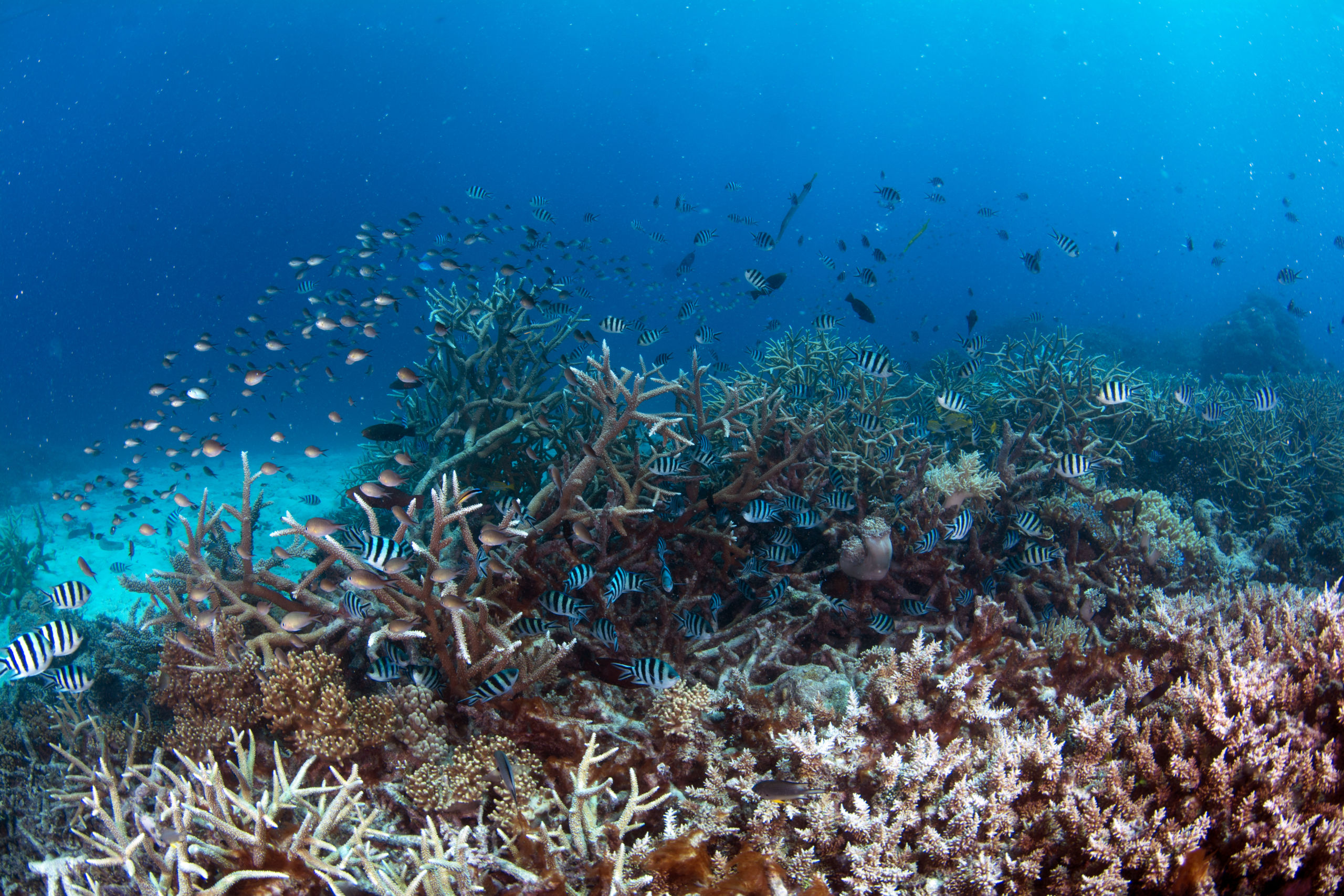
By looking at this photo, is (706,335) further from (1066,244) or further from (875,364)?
(1066,244)

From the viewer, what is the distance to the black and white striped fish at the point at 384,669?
2977 millimetres

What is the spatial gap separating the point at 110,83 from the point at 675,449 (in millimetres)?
104057

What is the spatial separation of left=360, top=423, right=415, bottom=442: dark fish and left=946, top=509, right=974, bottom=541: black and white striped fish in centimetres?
466

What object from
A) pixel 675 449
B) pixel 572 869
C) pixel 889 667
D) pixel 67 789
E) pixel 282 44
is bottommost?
pixel 572 869

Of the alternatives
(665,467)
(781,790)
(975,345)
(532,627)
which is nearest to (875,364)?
(665,467)

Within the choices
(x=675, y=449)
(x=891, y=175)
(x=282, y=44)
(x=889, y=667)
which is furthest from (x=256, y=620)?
(x=891, y=175)

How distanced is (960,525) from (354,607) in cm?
408

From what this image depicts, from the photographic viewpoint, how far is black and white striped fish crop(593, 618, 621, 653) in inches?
135

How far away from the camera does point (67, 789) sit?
125 inches

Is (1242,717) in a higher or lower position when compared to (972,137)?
lower

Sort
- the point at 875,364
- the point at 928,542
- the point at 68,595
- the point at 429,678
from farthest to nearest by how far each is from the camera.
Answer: the point at 875,364
the point at 928,542
the point at 68,595
the point at 429,678

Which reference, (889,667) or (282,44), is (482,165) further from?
(889,667)

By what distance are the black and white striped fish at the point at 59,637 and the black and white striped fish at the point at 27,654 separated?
0.02 metres

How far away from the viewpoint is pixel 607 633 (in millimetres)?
3434
